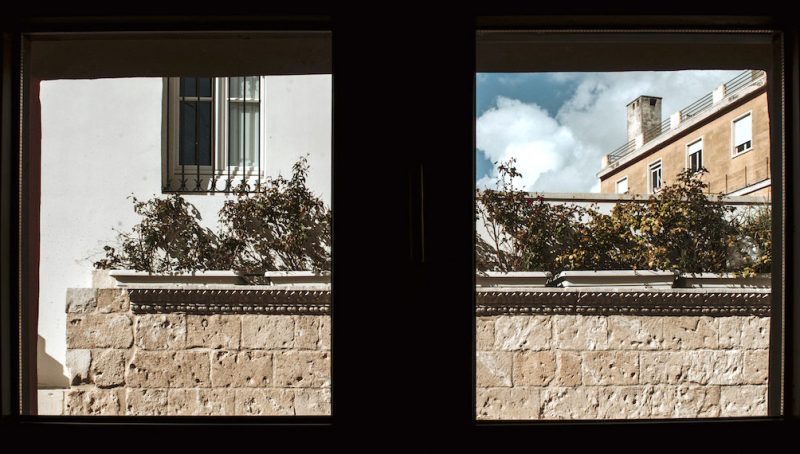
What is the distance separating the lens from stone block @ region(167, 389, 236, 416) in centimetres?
368

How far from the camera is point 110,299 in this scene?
3795 mm

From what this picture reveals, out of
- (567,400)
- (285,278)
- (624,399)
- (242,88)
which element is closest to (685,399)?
(624,399)

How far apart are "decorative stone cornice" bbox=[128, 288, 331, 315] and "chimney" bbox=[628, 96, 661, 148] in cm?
199

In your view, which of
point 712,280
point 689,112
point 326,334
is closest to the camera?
point 326,334

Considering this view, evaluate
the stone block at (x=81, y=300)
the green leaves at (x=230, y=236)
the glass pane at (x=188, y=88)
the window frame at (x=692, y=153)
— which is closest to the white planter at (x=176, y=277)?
the green leaves at (x=230, y=236)

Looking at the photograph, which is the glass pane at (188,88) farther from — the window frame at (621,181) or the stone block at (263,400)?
the window frame at (621,181)

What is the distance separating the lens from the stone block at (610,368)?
12.3 feet

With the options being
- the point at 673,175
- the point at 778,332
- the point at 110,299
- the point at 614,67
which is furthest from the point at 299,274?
the point at 778,332

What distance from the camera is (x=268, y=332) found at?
385cm

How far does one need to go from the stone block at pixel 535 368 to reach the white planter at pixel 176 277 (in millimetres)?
1728

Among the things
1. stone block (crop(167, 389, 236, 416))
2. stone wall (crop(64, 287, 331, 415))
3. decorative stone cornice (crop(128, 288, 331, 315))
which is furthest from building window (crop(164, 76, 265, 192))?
stone block (crop(167, 389, 236, 416))

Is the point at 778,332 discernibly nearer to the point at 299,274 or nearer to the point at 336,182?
the point at 336,182

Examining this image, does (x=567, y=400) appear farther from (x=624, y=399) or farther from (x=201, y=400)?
(x=201, y=400)

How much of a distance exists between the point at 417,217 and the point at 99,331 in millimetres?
3559
